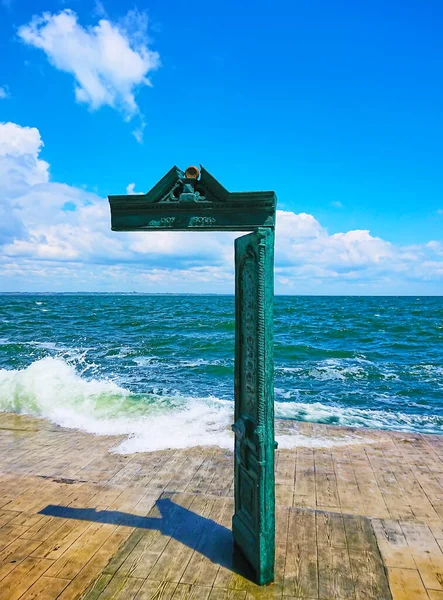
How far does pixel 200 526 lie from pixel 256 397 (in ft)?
6.45

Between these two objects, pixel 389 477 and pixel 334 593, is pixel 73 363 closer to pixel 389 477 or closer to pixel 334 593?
pixel 389 477

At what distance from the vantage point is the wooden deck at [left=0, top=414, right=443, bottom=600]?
396 cm

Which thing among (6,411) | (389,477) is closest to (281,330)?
(6,411)

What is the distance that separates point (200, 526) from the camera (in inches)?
192

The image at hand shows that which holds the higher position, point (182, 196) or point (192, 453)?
point (182, 196)

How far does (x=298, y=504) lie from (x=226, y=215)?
4127 millimetres

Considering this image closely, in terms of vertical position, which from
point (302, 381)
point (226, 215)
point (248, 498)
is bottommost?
point (302, 381)

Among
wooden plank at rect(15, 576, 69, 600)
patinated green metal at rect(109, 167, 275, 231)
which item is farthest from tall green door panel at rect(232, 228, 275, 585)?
wooden plank at rect(15, 576, 69, 600)

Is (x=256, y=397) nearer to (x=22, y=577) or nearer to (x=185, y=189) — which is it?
(x=185, y=189)

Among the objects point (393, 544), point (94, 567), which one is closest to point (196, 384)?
point (393, 544)

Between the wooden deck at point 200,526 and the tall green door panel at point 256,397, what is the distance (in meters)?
0.38

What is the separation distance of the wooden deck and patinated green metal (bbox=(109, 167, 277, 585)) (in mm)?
498

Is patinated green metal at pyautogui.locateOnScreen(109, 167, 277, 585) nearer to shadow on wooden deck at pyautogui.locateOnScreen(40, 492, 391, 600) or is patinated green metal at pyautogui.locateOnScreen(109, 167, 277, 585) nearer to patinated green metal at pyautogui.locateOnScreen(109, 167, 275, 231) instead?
patinated green metal at pyautogui.locateOnScreen(109, 167, 275, 231)

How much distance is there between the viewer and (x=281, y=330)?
3691cm
